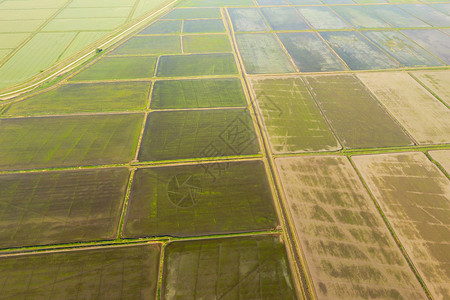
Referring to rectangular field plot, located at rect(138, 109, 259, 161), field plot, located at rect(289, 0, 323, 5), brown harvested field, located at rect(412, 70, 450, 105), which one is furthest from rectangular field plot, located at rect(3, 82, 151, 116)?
field plot, located at rect(289, 0, 323, 5)

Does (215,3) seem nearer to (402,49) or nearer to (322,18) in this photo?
(322,18)

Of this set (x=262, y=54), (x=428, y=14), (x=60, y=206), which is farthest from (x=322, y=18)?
(x=60, y=206)

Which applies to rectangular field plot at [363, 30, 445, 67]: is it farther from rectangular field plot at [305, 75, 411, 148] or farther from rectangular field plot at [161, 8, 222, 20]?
rectangular field plot at [161, 8, 222, 20]

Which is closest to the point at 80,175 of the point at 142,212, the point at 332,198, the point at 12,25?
the point at 142,212

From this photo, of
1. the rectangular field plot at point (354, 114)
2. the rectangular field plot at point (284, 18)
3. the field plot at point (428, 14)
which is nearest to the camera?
the rectangular field plot at point (354, 114)

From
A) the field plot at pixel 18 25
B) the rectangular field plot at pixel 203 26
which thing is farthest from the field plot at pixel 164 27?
the field plot at pixel 18 25

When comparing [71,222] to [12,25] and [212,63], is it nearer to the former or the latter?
[212,63]

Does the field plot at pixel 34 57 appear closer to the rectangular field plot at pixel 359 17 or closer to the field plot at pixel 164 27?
the field plot at pixel 164 27
